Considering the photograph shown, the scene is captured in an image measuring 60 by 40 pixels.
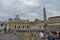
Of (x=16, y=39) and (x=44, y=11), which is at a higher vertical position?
(x=44, y=11)

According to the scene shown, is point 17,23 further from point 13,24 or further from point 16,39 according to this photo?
point 16,39

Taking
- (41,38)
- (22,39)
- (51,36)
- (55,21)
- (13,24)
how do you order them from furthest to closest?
1. (13,24)
2. (55,21)
3. (22,39)
4. (41,38)
5. (51,36)

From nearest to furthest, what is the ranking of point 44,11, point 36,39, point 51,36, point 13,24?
1. point 51,36
2. point 36,39
3. point 44,11
4. point 13,24

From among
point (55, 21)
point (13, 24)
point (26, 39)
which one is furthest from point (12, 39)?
point (13, 24)

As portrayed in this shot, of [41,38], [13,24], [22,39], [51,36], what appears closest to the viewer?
[51,36]

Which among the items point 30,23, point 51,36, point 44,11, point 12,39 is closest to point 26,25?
point 30,23

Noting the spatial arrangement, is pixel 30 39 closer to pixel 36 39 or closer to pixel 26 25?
pixel 36 39

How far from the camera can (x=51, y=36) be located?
26.1 ft

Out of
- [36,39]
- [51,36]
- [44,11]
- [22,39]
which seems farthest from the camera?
[44,11]

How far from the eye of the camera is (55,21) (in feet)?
173

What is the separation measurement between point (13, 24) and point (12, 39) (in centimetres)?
6744

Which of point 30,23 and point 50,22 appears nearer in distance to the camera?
point 50,22

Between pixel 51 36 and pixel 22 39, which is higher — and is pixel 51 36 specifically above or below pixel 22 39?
above

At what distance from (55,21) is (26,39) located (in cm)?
3986
